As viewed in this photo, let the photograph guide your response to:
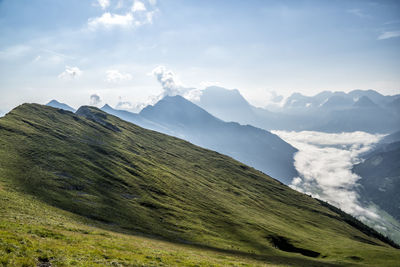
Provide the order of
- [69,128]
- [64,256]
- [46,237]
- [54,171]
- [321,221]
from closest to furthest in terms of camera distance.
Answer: [64,256] → [46,237] → [54,171] → [321,221] → [69,128]

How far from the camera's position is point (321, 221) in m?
184

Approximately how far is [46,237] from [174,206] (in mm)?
80211

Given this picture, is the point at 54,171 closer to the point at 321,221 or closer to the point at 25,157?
the point at 25,157

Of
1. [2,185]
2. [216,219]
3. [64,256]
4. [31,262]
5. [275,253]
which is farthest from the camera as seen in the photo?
[216,219]

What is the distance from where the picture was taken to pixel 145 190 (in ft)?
380

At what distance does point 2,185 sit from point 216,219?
251 feet

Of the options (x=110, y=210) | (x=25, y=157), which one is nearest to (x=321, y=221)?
(x=110, y=210)

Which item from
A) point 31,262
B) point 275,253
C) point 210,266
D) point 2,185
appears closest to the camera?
point 31,262

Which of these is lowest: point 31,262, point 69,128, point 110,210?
point 110,210

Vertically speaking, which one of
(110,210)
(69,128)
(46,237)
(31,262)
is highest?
(69,128)

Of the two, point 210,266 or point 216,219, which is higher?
point 210,266

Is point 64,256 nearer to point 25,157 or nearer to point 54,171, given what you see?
point 54,171

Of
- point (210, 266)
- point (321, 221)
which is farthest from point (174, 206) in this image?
point (321, 221)

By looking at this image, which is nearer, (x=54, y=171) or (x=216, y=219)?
(x=54, y=171)
